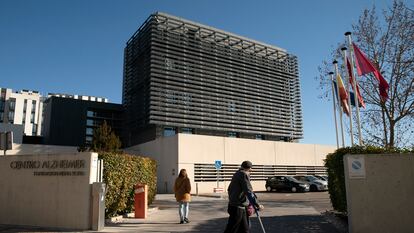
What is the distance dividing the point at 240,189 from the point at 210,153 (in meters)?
29.0

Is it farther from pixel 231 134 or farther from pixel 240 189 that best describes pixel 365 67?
pixel 231 134

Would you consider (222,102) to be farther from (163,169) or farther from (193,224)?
(193,224)

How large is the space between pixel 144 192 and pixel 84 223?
9.42ft

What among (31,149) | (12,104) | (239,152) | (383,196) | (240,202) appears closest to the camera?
(240,202)

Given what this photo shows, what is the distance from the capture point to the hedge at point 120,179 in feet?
39.7

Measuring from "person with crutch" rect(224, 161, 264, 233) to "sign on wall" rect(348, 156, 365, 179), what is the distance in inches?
135

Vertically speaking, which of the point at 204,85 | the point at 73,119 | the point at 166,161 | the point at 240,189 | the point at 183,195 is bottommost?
the point at 183,195

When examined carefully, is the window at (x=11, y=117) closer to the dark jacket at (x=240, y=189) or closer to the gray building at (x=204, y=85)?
the gray building at (x=204, y=85)

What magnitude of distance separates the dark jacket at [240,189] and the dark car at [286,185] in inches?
996

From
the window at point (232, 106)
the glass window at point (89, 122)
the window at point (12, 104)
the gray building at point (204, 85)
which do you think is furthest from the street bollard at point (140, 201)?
the window at point (12, 104)

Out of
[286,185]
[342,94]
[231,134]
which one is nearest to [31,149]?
[231,134]

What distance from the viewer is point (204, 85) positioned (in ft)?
199

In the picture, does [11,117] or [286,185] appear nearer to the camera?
[286,185]

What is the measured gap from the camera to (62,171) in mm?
11242
